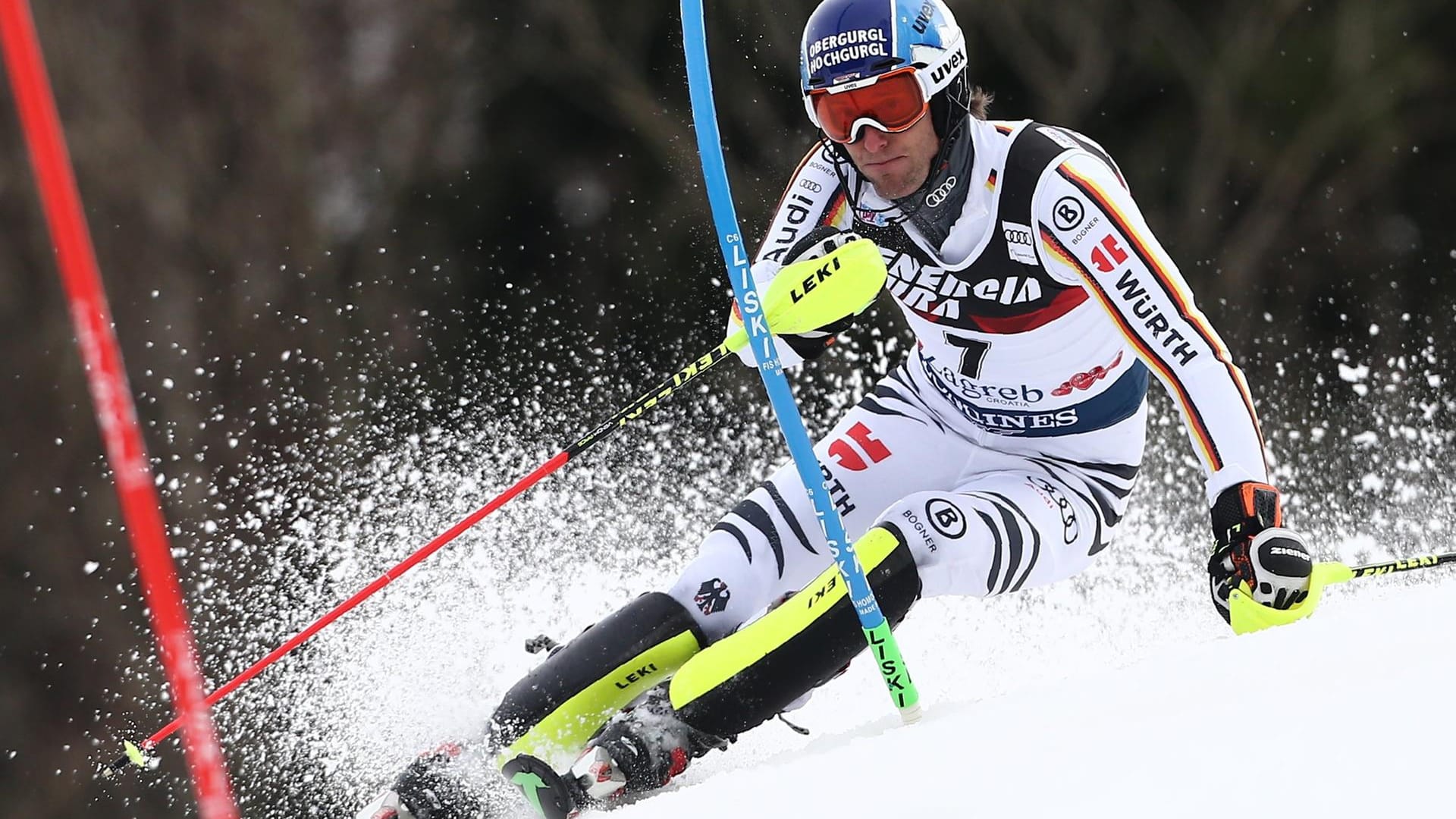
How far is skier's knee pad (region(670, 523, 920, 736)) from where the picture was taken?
88.9 inches

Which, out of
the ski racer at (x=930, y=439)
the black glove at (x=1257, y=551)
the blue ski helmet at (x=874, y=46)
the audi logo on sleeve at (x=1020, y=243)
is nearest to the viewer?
the black glove at (x=1257, y=551)

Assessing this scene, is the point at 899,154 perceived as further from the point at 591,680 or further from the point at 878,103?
the point at 591,680

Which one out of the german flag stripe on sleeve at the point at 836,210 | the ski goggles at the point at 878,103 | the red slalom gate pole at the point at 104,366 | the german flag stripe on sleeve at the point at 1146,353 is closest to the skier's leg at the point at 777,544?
the german flag stripe on sleeve at the point at 836,210

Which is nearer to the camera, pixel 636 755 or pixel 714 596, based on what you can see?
pixel 636 755

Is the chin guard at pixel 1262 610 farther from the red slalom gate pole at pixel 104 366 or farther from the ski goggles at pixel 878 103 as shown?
the red slalom gate pole at pixel 104 366

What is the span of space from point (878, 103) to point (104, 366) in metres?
1.47

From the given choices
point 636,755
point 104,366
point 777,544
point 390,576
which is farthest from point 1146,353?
point 104,366

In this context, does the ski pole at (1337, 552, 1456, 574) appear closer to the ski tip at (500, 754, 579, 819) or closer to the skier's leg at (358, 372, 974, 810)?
the skier's leg at (358, 372, 974, 810)

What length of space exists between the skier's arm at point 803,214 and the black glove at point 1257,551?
929 mm

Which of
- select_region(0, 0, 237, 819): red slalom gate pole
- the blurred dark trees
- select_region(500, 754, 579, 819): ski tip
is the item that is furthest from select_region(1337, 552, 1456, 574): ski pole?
the blurred dark trees

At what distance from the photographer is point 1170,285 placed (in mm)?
2199

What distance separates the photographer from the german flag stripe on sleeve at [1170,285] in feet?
7.02

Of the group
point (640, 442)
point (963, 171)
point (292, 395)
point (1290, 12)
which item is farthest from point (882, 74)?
point (1290, 12)

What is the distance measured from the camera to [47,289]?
30.4 feet
